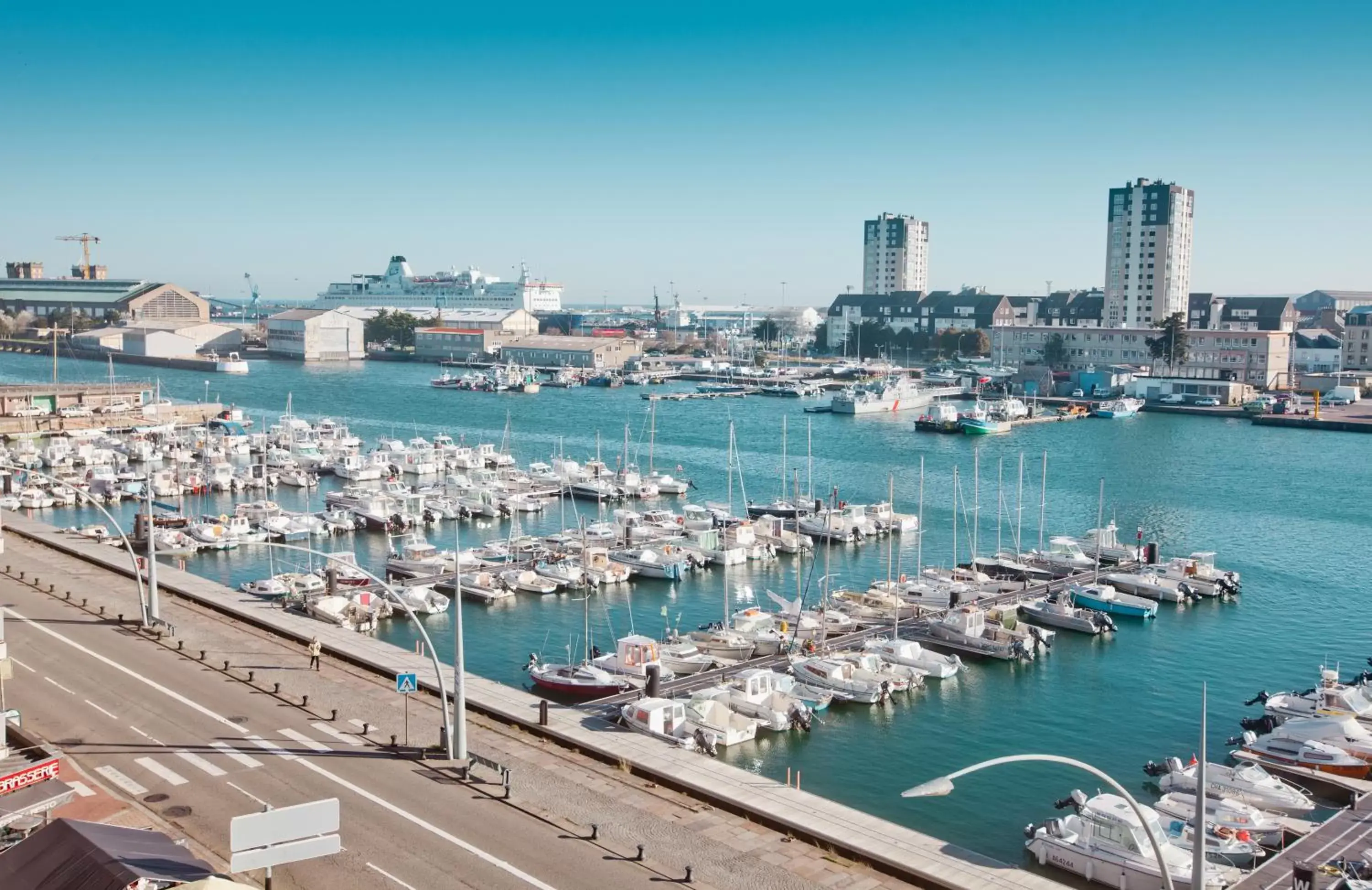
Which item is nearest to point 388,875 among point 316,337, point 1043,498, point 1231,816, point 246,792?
point 246,792

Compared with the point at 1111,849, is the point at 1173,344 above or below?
above

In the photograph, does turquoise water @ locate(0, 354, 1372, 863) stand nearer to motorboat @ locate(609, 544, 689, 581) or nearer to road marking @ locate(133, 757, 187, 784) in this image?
motorboat @ locate(609, 544, 689, 581)

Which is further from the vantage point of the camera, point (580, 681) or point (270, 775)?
point (580, 681)

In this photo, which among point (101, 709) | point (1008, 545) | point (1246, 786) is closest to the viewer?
point (101, 709)

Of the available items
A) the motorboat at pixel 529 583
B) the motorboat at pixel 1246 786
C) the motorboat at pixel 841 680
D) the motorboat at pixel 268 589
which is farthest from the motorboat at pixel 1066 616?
the motorboat at pixel 268 589

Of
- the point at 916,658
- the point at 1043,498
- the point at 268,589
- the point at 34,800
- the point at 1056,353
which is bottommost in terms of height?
the point at 916,658

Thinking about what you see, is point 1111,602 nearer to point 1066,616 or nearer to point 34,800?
point 1066,616

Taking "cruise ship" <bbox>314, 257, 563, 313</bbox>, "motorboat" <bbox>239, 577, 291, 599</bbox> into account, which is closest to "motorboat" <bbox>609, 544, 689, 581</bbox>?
"motorboat" <bbox>239, 577, 291, 599</bbox>
